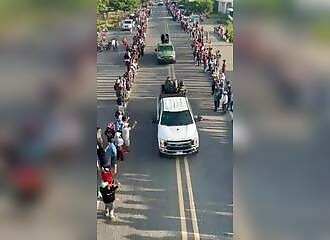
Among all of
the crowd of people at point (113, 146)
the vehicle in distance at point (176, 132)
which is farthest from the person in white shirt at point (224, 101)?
the vehicle in distance at point (176, 132)

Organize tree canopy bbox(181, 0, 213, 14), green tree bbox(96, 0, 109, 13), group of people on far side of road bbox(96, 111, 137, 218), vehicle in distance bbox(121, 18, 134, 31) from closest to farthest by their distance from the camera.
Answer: green tree bbox(96, 0, 109, 13) → group of people on far side of road bbox(96, 111, 137, 218) → vehicle in distance bbox(121, 18, 134, 31) → tree canopy bbox(181, 0, 213, 14)

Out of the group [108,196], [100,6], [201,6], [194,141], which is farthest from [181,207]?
[201,6]

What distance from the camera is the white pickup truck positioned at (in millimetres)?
12773

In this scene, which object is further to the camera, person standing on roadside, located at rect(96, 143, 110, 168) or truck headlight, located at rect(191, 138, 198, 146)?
truck headlight, located at rect(191, 138, 198, 146)

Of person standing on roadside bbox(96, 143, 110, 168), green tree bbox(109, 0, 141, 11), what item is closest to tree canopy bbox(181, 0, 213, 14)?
green tree bbox(109, 0, 141, 11)

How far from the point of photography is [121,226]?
9.05 meters

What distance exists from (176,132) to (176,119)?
55 centimetres

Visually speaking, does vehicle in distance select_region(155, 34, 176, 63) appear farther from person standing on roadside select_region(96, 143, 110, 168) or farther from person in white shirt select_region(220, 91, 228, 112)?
person standing on roadside select_region(96, 143, 110, 168)

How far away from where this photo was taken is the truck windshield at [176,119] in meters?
13.4

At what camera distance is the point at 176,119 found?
1348 centimetres

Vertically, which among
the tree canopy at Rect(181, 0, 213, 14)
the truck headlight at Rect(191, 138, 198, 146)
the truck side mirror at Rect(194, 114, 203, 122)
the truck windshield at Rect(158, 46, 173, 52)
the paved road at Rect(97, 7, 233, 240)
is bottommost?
the paved road at Rect(97, 7, 233, 240)
